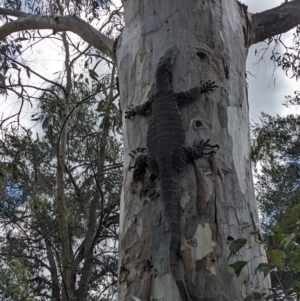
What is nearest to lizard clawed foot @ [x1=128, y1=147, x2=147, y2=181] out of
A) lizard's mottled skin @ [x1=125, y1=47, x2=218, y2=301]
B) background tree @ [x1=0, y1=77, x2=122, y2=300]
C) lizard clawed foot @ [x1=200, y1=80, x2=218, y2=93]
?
lizard's mottled skin @ [x1=125, y1=47, x2=218, y2=301]

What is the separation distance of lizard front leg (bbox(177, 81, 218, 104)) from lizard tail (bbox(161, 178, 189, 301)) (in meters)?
0.32

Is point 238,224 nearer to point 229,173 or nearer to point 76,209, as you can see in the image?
point 229,173

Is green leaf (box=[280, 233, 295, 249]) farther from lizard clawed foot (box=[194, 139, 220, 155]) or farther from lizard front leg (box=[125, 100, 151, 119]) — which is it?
lizard front leg (box=[125, 100, 151, 119])

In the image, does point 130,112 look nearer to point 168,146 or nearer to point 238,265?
point 168,146

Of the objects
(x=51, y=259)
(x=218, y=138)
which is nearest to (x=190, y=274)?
(x=218, y=138)

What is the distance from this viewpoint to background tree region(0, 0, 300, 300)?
1.43 metres

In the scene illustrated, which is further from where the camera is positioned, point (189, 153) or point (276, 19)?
point (276, 19)

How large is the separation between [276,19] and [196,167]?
1317mm

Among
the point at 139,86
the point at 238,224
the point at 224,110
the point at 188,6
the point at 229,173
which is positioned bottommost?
the point at 238,224

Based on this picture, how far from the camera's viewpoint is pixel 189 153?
1.56 meters

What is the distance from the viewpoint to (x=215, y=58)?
186 centimetres

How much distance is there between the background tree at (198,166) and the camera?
4.69 ft

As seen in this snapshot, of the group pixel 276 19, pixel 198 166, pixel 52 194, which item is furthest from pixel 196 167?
pixel 52 194

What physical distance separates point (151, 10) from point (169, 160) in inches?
29.8
